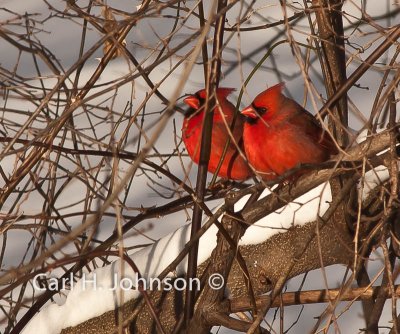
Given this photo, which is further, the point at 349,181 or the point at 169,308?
the point at 169,308

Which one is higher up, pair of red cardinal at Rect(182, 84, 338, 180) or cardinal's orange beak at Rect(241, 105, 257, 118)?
cardinal's orange beak at Rect(241, 105, 257, 118)

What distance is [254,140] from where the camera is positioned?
96.1 inches

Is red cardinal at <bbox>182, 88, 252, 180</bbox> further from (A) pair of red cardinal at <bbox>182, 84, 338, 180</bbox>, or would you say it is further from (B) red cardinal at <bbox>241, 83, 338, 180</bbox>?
(B) red cardinal at <bbox>241, 83, 338, 180</bbox>

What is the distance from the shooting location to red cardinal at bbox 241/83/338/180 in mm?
2387

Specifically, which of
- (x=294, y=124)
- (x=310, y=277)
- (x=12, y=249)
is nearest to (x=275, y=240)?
(x=294, y=124)

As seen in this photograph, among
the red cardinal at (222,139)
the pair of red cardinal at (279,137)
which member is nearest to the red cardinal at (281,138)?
the pair of red cardinal at (279,137)

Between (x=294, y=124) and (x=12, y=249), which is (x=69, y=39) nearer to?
(x=12, y=249)

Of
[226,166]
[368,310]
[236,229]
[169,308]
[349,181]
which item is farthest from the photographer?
[226,166]

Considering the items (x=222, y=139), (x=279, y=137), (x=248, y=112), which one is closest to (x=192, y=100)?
(x=222, y=139)

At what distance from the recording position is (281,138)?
2422mm

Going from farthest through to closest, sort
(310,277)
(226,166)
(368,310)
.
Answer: (310,277)
(226,166)
(368,310)

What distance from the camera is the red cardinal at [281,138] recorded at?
7.83 feet

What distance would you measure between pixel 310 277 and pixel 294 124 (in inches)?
28.0

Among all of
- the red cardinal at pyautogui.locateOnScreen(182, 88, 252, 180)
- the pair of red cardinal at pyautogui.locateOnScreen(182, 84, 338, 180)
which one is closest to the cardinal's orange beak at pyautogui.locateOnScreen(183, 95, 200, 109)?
the red cardinal at pyautogui.locateOnScreen(182, 88, 252, 180)
